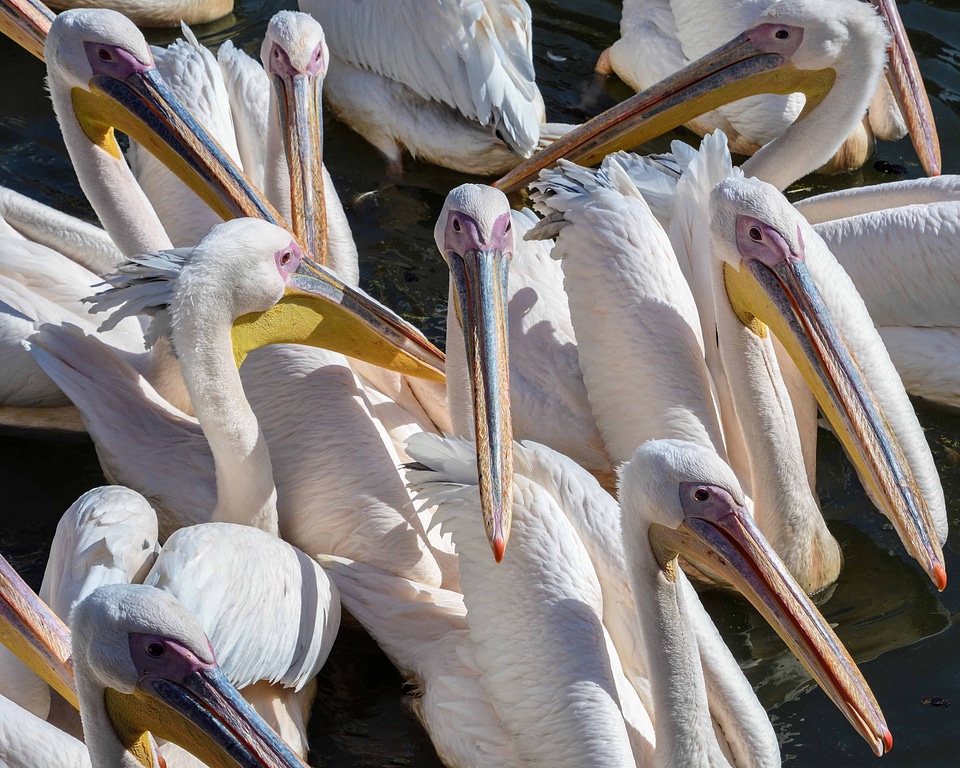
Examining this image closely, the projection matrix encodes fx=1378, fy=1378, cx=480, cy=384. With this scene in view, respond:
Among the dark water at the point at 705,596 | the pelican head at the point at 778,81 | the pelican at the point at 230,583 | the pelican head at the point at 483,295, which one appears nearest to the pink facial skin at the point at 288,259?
the pelican head at the point at 483,295

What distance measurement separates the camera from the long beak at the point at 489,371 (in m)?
2.99

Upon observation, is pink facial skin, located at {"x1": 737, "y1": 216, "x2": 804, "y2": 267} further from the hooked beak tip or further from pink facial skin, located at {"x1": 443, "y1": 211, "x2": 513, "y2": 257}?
the hooked beak tip

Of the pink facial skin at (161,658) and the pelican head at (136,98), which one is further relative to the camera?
the pelican head at (136,98)

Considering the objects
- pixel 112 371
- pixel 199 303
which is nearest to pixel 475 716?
pixel 199 303

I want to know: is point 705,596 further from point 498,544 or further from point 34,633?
point 34,633

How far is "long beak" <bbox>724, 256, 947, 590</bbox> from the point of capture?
3.28m

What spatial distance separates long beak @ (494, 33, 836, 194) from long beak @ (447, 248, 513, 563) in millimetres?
1103

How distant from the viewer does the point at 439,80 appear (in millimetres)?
4836

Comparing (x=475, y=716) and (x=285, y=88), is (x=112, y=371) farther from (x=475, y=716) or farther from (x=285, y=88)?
(x=475, y=716)

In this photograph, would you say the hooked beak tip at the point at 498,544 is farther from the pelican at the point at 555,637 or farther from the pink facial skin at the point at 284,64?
the pink facial skin at the point at 284,64

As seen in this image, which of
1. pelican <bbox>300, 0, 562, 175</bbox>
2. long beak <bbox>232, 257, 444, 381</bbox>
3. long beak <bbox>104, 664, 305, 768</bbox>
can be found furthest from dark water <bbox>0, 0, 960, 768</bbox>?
long beak <bbox>104, 664, 305, 768</bbox>

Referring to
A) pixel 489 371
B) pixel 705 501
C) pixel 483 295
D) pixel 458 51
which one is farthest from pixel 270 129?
pixel 705 501

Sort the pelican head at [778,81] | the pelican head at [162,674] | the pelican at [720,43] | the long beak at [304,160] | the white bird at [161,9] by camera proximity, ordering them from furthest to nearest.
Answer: the white bird at [161,9], the pelican at [720,43], the pelican head at [778,81], the long beak at [304,160], the pelican head at [162,674]

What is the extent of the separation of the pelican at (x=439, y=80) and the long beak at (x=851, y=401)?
1674 mm
